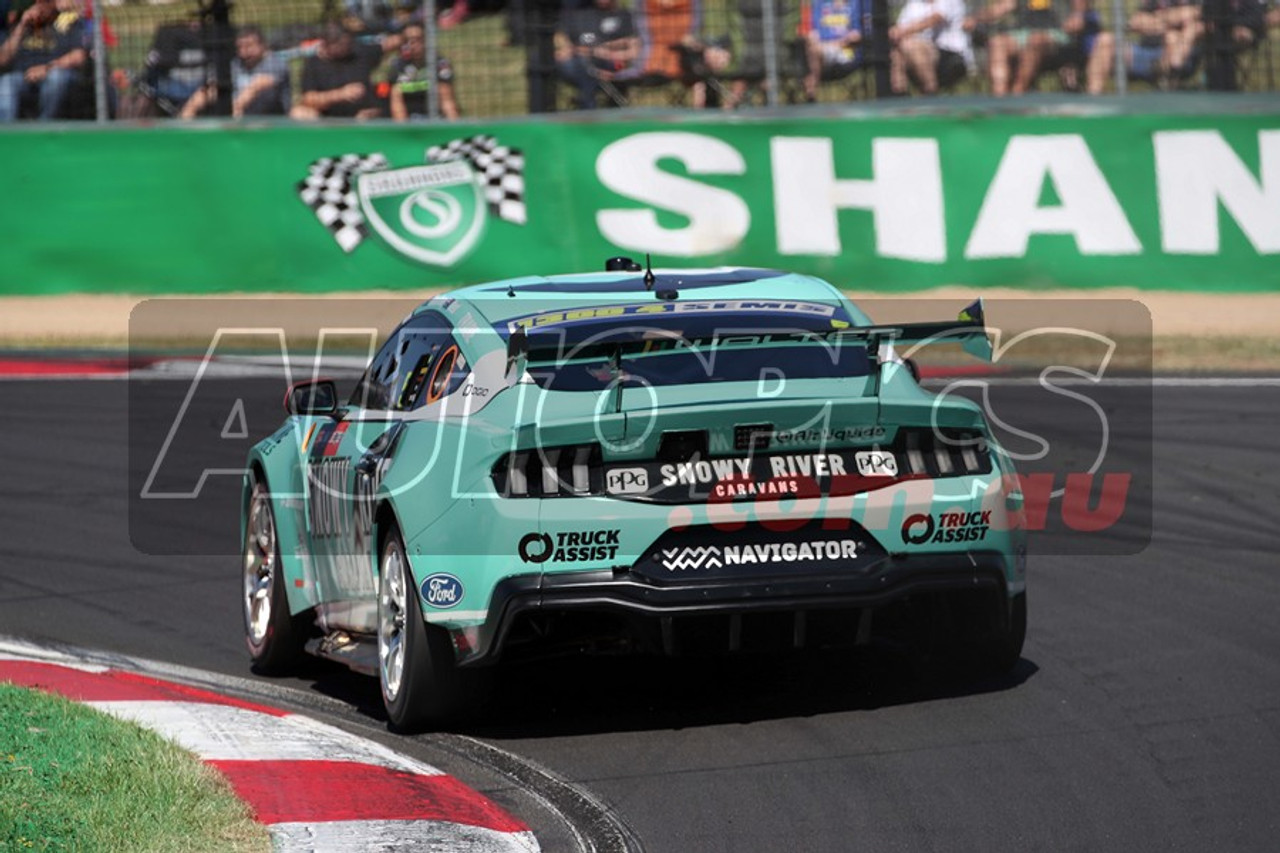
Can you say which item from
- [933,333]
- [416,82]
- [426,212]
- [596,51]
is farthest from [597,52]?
[933,333]

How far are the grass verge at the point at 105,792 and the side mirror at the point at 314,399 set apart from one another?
5.46ft

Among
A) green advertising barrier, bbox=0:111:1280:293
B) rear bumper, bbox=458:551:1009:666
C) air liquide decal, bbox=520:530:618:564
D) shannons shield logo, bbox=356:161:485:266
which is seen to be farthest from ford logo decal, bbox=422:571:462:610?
shannons shield logo, bbox=356:161:485:266

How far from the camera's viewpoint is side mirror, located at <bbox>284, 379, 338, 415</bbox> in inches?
309

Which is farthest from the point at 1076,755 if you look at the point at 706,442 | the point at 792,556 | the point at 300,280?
the point at 300,280

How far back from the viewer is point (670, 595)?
635cm

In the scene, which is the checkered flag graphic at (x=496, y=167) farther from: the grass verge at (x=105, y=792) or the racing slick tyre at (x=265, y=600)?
the grass verge at (x=105, y=792)

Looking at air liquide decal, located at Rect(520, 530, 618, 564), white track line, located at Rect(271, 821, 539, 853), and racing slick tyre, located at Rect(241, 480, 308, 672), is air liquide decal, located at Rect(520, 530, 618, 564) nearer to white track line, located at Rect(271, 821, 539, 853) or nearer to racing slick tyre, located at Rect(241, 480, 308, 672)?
white track line, located at Rect(271, 821, 539, 853)

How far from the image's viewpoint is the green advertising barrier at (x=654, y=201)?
17.1m

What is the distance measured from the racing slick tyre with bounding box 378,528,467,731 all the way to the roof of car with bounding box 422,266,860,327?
3.29 feet

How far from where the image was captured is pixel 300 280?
1844 centimetres

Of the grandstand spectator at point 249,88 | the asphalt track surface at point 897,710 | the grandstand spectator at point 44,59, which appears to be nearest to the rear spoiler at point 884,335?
the asphalt track surface at point 897,710

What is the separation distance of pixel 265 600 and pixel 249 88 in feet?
36.8

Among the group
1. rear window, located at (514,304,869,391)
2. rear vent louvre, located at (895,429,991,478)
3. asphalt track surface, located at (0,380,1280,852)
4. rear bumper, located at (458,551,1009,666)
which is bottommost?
asphalt track surface, located at (0,380,1280,852)

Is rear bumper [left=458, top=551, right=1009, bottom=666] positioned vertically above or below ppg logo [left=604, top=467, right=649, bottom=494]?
below
